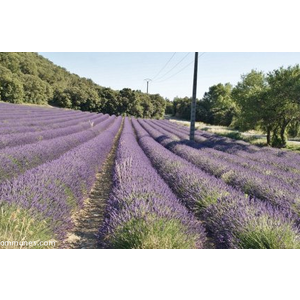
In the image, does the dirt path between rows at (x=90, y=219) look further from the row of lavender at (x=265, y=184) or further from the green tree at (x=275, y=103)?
the green tree at (x=275, y=103)

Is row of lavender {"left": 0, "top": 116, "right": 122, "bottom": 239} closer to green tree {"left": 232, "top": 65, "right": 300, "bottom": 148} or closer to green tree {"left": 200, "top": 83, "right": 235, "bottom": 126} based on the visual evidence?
green tree {"left": 232, "top": 65, "right": 300, "bottom": 148}

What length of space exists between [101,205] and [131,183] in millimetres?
A: 1128

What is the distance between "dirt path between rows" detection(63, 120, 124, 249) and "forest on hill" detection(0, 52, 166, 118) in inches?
996

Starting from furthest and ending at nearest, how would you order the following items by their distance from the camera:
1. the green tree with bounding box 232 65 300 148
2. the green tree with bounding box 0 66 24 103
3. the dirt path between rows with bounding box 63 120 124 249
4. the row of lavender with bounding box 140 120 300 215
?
the green tree with bounding box 0 66 24 103 < the green tree with bounding box 232 65 300 148 < the row of lavender with bounding box 140 120 300 215 < the dirt path between rows with bounding box 63 120 124 249

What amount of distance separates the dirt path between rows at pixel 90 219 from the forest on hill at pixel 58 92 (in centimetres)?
2529

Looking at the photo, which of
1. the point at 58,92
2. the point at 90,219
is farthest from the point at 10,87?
the point at 90,219

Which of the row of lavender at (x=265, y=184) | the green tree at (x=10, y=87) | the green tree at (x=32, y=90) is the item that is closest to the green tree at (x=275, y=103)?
the row of lavender at (x=265, y=184)

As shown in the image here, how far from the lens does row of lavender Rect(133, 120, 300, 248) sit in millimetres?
2238

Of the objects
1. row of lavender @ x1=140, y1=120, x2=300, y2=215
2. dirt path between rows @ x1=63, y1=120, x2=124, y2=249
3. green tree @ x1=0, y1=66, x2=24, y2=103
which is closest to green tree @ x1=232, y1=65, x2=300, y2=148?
row of lavender @ x1=140, y1=120, x2=300, y2=215

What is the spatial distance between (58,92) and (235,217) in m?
48.5

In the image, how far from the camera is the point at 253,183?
4.53m

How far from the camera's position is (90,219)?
365 cm

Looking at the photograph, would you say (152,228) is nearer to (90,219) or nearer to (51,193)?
(51,193)

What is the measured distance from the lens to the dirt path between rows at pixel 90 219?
2.87m
